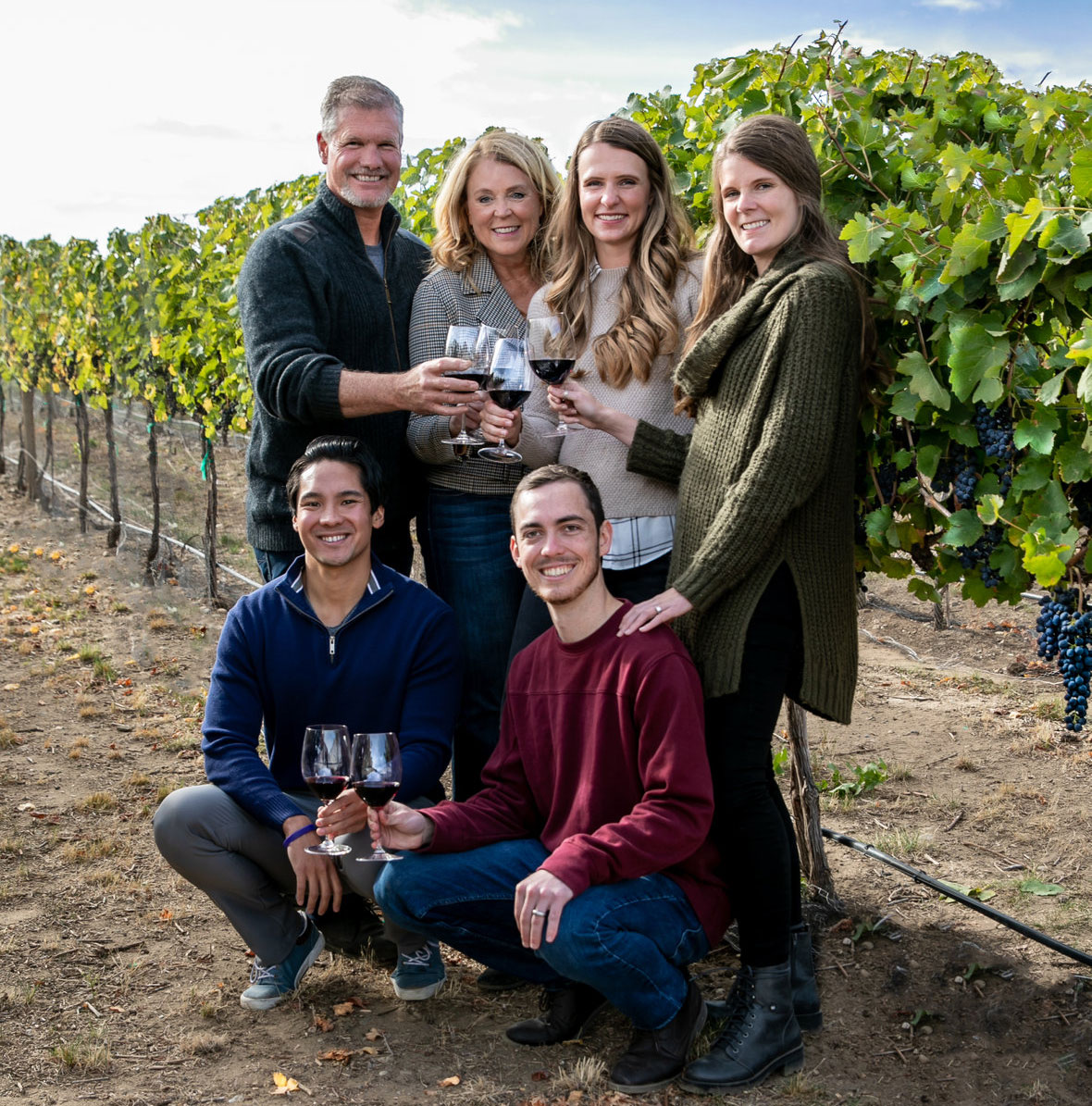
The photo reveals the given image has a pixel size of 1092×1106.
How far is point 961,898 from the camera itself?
380cm

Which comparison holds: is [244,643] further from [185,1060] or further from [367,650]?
[185,1060]

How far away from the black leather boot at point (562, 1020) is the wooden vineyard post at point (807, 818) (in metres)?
1.01

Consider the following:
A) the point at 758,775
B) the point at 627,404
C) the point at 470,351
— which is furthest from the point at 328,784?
the point at 627,404

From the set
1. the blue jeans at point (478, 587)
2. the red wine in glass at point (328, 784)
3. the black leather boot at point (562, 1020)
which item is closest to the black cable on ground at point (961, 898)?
the black leather boot at point (562, 1020)

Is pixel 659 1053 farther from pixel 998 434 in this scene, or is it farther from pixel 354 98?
pixel 354 98

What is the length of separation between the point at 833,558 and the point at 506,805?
1042mm

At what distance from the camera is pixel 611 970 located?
2801 mm

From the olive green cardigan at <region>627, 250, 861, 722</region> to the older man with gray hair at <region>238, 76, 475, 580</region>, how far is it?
802mm

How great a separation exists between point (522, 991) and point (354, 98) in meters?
2.59

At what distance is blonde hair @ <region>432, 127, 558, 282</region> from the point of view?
339cm

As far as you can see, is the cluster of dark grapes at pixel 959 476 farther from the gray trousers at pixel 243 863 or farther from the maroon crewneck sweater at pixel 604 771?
the gray trousers at pixel 243 863

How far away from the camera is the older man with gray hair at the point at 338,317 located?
336 cm

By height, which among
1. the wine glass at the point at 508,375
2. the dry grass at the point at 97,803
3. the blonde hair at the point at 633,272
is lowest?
the dry grass at the point at 97,803

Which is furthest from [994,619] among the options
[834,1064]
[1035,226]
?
[1035,226]
